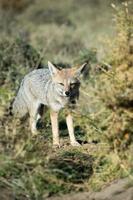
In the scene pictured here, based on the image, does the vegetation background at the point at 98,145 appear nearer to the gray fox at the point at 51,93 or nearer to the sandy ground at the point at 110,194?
the sandy ground at the point at 110,194

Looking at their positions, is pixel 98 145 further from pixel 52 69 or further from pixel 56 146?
pixel 52 69

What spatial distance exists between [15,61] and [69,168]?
22.8 feet

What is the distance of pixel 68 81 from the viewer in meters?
9.31

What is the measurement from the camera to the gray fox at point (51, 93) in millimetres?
9305

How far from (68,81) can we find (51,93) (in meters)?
0.43

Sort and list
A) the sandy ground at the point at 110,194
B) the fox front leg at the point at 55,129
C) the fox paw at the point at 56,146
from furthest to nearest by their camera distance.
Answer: the fox front leg at the point at 55,129 → the fox paw at the point at 56,146 → the sandy ground at the point at 110,194

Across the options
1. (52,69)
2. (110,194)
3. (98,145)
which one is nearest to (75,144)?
(52,69)

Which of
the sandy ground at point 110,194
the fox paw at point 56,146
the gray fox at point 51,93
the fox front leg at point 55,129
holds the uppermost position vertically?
the gray fox at point 51,93

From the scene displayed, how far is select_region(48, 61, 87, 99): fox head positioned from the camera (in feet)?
30.6

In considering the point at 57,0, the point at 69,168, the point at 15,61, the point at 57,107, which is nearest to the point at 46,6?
the point at 57,0

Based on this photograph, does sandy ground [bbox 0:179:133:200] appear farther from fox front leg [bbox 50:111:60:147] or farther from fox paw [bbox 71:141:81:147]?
fox paw [bbox 71:141:81:147]

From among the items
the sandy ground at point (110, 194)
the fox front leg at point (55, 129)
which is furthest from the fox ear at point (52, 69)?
the sandy ground at point (110, 194)

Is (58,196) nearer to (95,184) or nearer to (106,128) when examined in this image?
(95,184)

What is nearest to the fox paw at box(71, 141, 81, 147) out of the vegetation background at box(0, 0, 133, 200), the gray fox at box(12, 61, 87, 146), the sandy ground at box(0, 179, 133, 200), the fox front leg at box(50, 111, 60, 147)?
the gray fox at box(12, 61, 87, 146)
